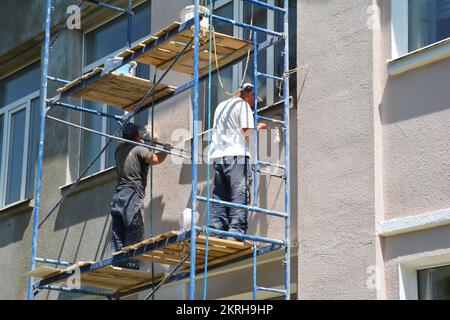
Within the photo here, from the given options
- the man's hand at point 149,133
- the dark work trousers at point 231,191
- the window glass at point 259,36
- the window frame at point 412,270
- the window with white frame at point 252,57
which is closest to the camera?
the window frame at point 412,270

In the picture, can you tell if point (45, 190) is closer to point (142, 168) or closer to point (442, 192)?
point (142, 168)

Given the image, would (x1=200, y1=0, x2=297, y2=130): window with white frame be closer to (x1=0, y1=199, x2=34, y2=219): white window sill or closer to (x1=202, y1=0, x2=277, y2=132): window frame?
(x1=202, y1=0, x2=277, y2=132): window frame

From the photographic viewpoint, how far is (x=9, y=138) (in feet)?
60.5

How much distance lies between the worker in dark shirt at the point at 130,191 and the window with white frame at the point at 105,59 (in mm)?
1533

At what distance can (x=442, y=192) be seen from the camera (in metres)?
10.8

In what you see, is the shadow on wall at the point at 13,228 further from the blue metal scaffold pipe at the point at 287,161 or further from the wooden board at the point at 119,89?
the blue metal scaffold pipe at the point at 287,161

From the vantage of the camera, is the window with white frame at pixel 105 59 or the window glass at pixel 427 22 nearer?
the window glass at pixel 427 22

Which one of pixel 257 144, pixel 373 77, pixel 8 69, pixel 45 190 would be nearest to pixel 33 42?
pixel 8 69

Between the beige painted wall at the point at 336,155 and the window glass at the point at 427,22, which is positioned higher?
the window glass at the point at 427,22

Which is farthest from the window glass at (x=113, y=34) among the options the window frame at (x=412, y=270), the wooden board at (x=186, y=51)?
the window frame at (x=412, y=270)

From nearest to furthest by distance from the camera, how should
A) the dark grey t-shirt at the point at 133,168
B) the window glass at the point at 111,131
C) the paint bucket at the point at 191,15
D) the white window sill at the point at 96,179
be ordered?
the paint bucket at the point at 191,15 → the dark grey t-shirt at the point at 133,168 → the white window sill at the point at 96,179 → the window glass at the point at 111,131

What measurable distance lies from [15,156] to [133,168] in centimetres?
504

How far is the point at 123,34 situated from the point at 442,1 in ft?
19.0

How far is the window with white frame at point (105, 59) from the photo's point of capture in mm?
15734
